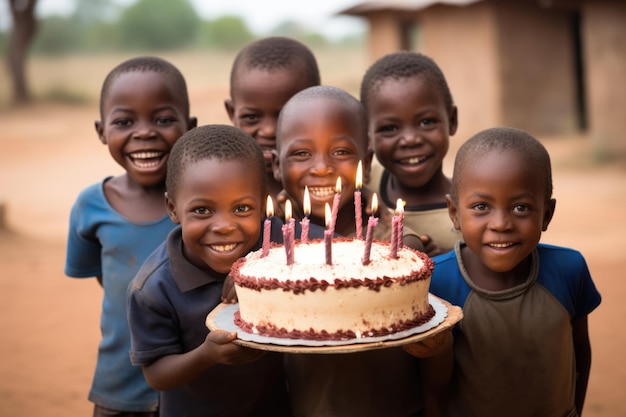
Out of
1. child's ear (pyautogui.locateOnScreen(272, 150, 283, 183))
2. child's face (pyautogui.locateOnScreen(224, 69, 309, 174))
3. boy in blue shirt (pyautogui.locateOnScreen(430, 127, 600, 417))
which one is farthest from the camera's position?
child's face (pyautogui.locateOnScreen(224, 69, 309, 174))

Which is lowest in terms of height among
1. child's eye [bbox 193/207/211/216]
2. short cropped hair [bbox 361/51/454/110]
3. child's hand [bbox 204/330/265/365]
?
child's hand [bbox 204/330/265/365]

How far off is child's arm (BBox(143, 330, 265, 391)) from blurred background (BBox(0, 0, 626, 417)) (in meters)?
3.30

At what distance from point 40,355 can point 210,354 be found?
496cm

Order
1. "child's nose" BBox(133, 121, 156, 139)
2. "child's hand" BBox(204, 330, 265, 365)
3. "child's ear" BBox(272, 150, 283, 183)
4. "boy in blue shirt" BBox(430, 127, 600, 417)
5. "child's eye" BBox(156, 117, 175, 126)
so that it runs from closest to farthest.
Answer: "child's hand" BBox(204, 330, 265, 365) → "boy in blue shirt" BBox(430, 127, 600, 417) → "child's ear" BBox(272, 150, 283, 183) → "child's nose" BBox(133, 121, 156, 139) → "child's eye" BBox(156, 117, 175, 126)

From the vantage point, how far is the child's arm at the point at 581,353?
3295 millimetres

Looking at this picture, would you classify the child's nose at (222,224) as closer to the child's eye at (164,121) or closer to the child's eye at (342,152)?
the child's eye at (342,152)

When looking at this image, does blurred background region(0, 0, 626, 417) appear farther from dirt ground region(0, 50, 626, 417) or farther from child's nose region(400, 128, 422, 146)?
child's nose region(400, 128, 422, 146)

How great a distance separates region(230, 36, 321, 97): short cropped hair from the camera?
14.0ft

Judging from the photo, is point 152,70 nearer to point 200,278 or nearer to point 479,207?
point 200,278

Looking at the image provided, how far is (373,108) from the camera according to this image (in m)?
4.10

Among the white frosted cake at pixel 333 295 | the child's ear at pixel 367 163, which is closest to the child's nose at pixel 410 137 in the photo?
the child's ear at pixel 367 163

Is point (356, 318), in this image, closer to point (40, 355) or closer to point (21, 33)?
point (40, 355)

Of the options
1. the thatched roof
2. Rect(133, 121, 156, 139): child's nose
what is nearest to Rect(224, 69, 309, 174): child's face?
Rect(133, 121, 156, 139): child's nose

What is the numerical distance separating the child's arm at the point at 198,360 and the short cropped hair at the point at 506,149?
113cm
